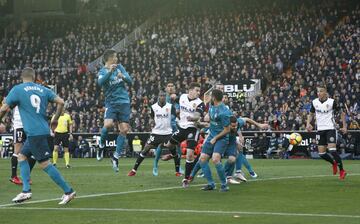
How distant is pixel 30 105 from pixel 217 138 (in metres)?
4.00

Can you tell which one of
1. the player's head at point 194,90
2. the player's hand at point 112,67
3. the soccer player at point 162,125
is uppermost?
the player's hand at point 112,67

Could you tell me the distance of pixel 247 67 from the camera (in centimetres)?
4525

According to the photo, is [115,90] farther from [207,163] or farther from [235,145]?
[207,163]

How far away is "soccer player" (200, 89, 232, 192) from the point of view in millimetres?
16047

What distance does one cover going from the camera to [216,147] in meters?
16.2

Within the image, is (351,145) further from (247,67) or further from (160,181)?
(160,181)

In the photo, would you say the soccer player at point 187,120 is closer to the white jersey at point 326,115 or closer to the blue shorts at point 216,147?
the blue shorts at point 216,147

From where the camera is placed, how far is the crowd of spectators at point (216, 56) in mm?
41344

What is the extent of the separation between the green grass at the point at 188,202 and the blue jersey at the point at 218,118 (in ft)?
4.02

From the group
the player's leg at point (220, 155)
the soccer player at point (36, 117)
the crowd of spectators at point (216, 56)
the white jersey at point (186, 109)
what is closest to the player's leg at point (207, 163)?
the player's leg at point (220, 155)

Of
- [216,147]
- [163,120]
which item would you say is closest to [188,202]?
[216,147]

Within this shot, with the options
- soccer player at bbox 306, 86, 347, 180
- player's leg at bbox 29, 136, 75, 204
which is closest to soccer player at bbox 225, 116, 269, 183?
soccer player at bbox 306, 86, 347, 180

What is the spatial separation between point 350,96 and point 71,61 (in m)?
21.3

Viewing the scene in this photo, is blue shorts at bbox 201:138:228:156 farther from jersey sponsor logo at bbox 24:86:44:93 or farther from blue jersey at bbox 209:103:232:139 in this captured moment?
jersey sponsor logo at bbox 24:86:44:93
